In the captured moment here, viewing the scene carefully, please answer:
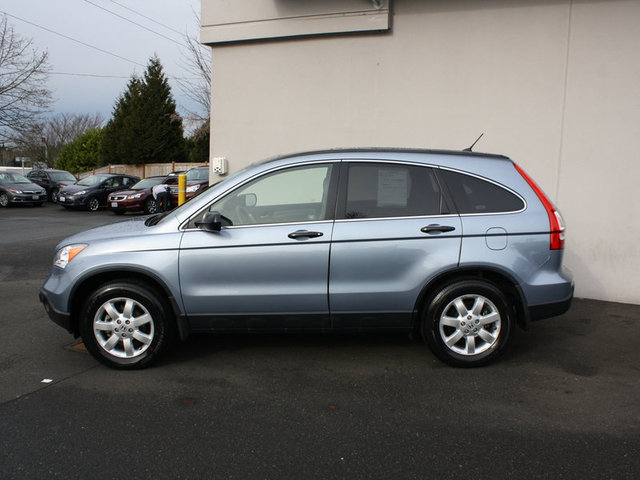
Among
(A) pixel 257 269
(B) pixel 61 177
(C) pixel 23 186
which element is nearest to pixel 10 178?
(C) pixel 23 186

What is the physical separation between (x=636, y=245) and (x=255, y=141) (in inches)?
209

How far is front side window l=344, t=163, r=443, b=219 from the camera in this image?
14.0 ft

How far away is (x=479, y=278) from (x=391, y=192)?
0.98 meters

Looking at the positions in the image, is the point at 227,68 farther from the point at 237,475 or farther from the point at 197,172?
the point at 197,172

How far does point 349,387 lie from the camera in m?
4.06

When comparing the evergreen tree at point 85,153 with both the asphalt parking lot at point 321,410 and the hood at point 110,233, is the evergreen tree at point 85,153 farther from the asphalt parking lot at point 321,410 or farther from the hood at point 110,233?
the hood at point 110,233

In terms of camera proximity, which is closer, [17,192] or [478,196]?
[478,196]

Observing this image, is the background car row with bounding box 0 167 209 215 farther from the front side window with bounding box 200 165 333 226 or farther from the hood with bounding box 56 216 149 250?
the front side window with bounding box 200 165 333 226

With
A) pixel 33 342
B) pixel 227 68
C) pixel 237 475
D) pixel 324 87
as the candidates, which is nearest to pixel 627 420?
pixel 237 475

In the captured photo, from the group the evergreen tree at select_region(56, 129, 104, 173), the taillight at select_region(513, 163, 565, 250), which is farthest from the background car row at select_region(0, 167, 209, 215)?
the evergreen tree at select_region(56, 129, 104, 173)

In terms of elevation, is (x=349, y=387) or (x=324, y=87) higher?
(x=324, y=87)

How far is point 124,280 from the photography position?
4.27 m

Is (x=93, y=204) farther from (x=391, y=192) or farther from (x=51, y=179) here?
(x=391, y=192)

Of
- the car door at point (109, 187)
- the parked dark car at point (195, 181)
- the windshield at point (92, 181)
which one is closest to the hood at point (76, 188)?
the windshield at point (92, 181)
